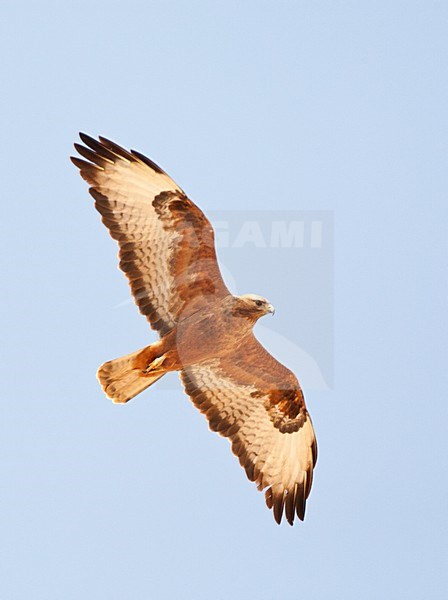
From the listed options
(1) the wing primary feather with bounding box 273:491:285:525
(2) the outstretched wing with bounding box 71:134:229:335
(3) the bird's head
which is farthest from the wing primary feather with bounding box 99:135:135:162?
(1) the wing primary feather with bounding box 273:491:285:525

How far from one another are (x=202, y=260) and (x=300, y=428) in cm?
270

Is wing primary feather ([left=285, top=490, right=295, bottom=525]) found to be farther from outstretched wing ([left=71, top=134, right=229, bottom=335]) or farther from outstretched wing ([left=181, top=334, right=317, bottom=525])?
outstretched wing ([left=71, top=134, right=229, bottom=335])

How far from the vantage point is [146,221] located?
13.2 meters

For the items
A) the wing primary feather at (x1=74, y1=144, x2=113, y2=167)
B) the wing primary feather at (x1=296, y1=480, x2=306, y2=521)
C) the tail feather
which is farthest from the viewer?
the wing primary feather at (x1=296, y1=480, x2=306, y2=521)

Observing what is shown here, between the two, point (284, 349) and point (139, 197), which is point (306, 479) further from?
point (139, 197)

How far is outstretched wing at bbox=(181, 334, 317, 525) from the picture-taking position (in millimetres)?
14117

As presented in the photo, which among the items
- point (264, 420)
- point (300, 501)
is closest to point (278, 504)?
point (300, 501)

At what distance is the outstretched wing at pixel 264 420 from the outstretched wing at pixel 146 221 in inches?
53.4

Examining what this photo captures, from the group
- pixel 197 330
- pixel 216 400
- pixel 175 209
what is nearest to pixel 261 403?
pixel 216 400

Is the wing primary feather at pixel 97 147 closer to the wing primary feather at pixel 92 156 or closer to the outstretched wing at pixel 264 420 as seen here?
the wing primary feather at pixel 92 156

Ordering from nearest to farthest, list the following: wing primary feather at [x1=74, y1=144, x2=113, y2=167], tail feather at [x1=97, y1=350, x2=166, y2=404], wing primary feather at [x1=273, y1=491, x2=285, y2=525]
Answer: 1. wing primary feather at [x1=74, y1=144, x2=113, y2=167]
2. tail feather at [x1=97, y1=350, x2=166, y2=404]
3. wing primary feather at [x1=273, y1=491, x2=285, y2=525]

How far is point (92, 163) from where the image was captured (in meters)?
13.1

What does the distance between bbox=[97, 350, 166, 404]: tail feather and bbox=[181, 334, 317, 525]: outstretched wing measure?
1.06m

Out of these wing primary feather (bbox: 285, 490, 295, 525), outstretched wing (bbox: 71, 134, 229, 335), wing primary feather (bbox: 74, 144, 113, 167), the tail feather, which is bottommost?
wing primary feather (bbox: 285, 490, 295, 525)
